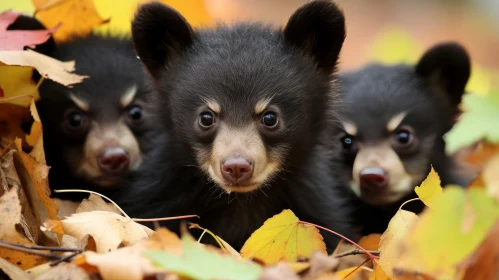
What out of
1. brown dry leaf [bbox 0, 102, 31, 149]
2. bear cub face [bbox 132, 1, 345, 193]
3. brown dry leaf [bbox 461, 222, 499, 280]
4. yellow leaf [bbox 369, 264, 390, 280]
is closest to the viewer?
brown dry leaf [bbox 461, 222, 499, 280]

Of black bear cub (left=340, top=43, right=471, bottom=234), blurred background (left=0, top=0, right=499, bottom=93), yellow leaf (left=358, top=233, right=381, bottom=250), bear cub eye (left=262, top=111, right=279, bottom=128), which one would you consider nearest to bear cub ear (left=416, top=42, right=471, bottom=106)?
black bear cub (left=340, top=43, right=471, bottom=234)

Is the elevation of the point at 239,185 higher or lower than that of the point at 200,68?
lower

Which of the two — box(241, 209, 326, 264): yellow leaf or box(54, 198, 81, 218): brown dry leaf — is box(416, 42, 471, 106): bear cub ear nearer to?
box(241, 209, 326, 264): yellow leaf

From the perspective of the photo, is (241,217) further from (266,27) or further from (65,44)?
(65,44)

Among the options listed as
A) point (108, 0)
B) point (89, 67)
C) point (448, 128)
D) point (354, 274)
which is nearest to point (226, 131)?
point (354, 274)

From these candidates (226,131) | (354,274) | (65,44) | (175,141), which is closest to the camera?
(354,274)

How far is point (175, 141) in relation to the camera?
13.7 feet

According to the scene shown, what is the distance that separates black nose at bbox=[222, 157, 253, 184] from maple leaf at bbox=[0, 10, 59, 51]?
3.98 ft

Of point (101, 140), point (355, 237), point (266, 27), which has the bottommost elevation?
point (355, 237)

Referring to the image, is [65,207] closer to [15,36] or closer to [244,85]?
[15,36]

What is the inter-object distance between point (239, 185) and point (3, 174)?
1086 mm

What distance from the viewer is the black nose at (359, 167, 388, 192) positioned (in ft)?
14.6

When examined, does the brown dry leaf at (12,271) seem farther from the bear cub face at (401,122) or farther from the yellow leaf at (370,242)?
the bear cub face at (401,122)

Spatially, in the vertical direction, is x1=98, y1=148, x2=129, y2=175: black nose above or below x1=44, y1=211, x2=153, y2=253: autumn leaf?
below
